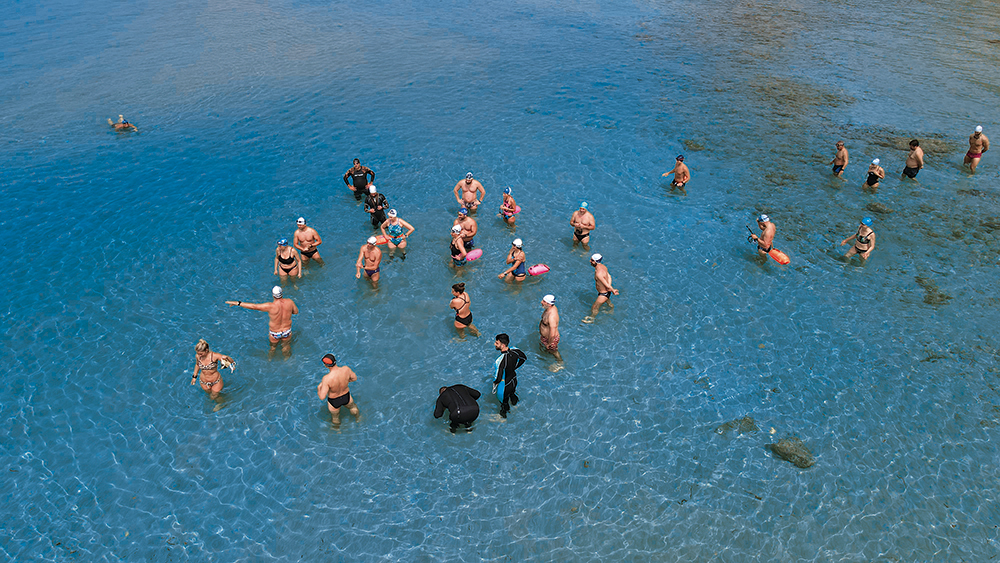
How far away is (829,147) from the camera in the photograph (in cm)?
2266

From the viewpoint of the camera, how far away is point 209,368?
37.3 feet

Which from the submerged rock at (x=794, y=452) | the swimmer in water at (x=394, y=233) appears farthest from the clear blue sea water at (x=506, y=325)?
the swimmer in water at (x=394, y=233)

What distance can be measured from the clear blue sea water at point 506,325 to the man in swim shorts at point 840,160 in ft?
2.21

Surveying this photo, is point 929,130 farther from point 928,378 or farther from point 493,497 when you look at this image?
point 493,497

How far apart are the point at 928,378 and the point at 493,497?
10.7 meters

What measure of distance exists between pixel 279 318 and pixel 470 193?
792cm

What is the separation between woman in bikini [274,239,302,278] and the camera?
49.1ft

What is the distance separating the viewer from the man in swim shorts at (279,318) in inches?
492

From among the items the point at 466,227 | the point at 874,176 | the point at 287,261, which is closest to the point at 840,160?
the point at 874,176

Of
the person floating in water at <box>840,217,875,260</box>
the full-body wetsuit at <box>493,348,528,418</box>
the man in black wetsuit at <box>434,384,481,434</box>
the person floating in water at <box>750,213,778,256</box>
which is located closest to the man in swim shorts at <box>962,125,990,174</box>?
the person floating in water at <box>840,217,875,260</box>

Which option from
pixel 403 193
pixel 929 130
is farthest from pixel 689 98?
pixel 403 193

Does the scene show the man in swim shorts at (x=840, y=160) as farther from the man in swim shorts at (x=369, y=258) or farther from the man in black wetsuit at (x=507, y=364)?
the man in swim shorts at (x=369, y=258)

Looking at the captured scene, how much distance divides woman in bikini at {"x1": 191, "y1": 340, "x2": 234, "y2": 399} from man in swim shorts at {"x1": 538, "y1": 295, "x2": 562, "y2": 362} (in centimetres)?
715

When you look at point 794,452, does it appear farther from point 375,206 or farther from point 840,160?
point 840,160
